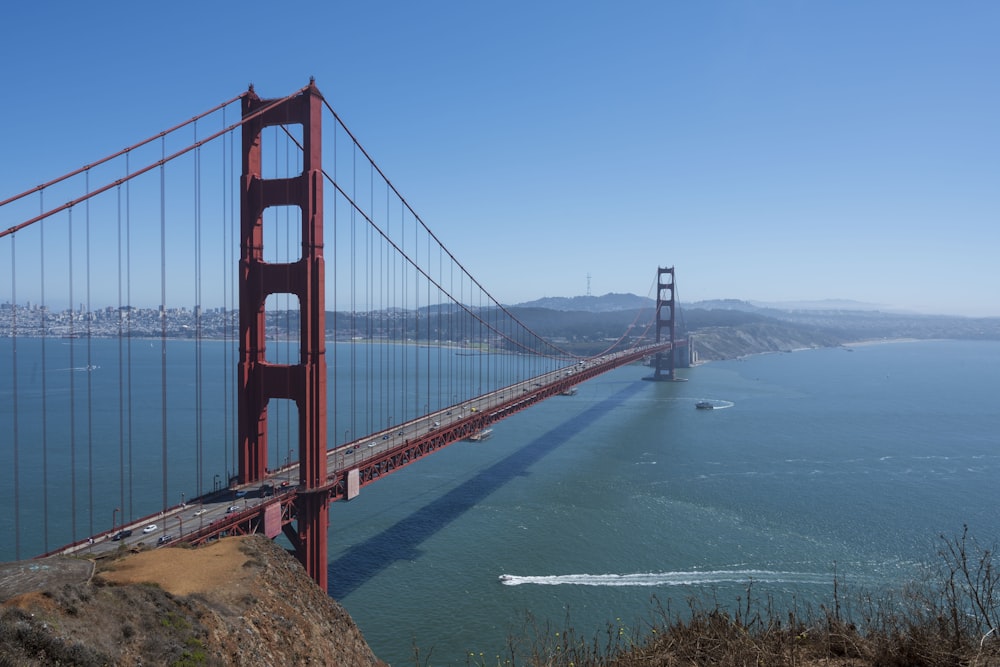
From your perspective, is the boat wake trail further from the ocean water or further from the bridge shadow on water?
the bridge shadow on water

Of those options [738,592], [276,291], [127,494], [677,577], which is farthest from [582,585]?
[127,494]

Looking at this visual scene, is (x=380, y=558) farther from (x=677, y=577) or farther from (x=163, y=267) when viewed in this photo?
(x=163, y=267)

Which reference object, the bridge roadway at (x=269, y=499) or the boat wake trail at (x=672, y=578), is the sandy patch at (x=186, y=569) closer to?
the bridge roadway at (x=269, y=499)

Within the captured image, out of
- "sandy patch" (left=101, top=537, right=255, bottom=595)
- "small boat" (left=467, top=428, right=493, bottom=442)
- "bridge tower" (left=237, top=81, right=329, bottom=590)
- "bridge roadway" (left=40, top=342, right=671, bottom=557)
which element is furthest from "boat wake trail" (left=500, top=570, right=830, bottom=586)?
"small boat" (left=467, top=428, right=493, bottom=442)

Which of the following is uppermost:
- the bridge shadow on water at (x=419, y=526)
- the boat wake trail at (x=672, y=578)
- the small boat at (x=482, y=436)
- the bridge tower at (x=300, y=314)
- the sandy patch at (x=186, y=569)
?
the bridge tower at (x=300, y=314)

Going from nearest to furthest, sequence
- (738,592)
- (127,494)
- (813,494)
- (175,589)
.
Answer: (175,589) → (738,592) → (127,494) → (813,494)

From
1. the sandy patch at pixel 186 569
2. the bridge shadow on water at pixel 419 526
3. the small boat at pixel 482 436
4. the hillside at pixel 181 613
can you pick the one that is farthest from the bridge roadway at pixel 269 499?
the small boat at pixel 482 436

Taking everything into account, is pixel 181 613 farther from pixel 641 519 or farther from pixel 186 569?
pixel 641 519
